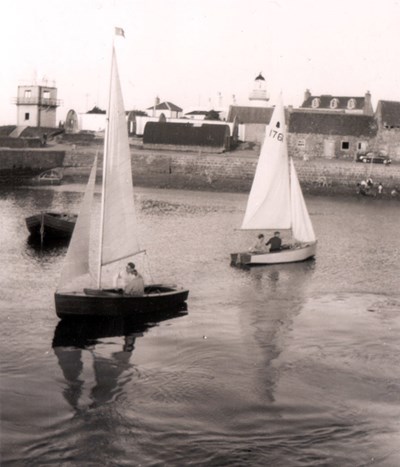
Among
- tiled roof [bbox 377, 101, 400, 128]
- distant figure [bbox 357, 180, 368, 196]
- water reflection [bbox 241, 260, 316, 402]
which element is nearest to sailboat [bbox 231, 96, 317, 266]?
water reflection [bbox 241, 260, 316, 402]

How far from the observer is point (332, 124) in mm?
76188

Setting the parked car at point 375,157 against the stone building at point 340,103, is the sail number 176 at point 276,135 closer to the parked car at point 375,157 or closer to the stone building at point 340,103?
the parked car at point 375,157

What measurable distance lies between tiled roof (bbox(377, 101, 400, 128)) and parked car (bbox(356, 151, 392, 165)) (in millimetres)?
3618

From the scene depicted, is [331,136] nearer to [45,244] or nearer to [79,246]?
[45,244]

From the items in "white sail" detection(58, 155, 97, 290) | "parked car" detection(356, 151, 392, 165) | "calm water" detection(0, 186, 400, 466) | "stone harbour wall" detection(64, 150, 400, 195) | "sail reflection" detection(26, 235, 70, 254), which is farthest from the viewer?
"parked car" detection(356, 151, 392, 165)

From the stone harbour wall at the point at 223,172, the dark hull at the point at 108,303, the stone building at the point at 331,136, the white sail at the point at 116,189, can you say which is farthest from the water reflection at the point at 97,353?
the stone building at the point at 331,136

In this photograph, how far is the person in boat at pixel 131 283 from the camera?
19.8 meters

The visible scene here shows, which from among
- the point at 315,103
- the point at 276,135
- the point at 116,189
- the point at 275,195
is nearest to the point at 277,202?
the point at 275,195

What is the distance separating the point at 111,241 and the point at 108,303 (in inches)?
85.1

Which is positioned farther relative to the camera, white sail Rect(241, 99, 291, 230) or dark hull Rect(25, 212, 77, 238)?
dark hull Rect(25, 212, 77, 238)

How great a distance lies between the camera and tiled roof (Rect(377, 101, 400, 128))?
75188 millimetres

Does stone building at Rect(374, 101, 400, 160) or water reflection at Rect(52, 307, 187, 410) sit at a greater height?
stone building at Rect(374, 101, 400, 160)

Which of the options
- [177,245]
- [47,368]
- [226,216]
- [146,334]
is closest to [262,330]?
[146,334]

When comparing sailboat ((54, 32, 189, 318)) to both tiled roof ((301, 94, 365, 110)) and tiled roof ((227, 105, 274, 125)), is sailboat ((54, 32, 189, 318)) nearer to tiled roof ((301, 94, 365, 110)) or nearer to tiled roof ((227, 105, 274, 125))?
tiled roof ((227, 105, 274, 125))
